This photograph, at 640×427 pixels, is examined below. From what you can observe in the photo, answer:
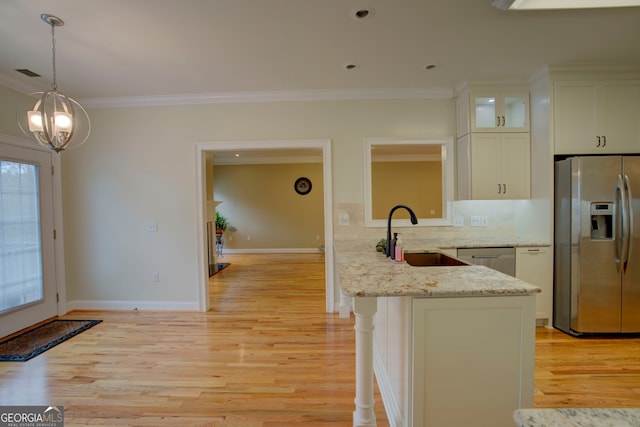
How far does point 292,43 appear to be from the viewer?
7.81 ft

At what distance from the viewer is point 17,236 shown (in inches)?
120

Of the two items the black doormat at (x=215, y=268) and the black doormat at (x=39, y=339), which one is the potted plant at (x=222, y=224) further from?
the black doormat at (x=39, y=339)

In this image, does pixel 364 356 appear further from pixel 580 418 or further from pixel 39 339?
pixel 39 339

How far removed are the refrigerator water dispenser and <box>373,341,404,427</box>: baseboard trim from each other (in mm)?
2375

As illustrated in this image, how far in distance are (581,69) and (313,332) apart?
3.76 meters

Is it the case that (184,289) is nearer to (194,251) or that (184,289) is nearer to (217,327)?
(194,251)

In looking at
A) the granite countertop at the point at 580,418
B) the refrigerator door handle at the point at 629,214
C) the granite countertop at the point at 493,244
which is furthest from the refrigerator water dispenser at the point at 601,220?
the granite countertop at the point at 580,418

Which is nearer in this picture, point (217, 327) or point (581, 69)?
point (581, 69)

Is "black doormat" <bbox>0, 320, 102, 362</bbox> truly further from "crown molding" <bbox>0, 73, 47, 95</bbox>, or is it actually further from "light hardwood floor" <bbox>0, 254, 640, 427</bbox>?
"crown molding" <bbox>0, 73, 47, 95</bbox>

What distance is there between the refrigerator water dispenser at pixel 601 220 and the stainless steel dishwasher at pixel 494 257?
2.25 feet

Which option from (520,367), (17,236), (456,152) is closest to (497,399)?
(520,367)

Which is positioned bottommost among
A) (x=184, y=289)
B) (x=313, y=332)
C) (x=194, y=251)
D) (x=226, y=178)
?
(x=313, y=332)

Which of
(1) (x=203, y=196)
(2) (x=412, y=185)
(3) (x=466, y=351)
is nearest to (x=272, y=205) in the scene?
A: (2) (x=412, y=185)
